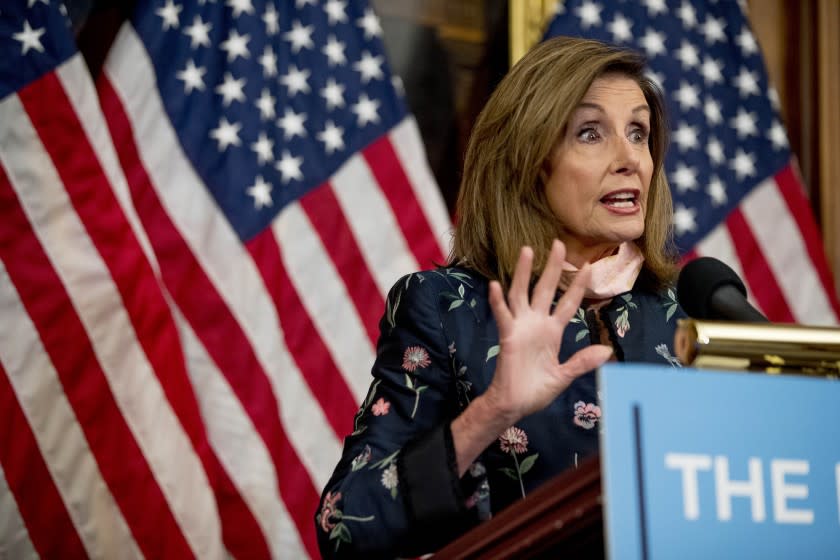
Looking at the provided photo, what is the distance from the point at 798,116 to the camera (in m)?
4.09

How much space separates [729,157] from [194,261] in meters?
1.87

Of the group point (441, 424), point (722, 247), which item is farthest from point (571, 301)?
point (722, 247)

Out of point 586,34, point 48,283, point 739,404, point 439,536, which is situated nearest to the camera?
point 739,404

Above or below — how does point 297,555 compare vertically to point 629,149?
below

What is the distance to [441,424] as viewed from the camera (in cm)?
142

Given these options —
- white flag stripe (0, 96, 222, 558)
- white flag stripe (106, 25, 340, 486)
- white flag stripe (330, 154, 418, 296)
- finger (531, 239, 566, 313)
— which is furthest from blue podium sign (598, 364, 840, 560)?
white flag stripe (330, 154, 418, 296)

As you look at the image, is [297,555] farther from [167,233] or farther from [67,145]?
[67,145]

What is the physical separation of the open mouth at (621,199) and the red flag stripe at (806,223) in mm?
2151

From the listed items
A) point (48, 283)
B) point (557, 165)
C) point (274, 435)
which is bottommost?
point (274, 435)

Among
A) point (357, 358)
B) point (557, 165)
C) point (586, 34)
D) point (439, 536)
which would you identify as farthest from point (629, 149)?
point (586, 34)

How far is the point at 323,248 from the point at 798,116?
199 cm

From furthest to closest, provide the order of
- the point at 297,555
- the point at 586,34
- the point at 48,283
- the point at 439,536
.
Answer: the point at 586,34 < the point at 297,555 < the point at 48,283 < the point at 439,536

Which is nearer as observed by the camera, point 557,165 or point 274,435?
point 557,165

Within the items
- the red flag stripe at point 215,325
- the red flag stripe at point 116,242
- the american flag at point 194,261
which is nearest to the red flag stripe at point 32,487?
the american flag at point 194,261
